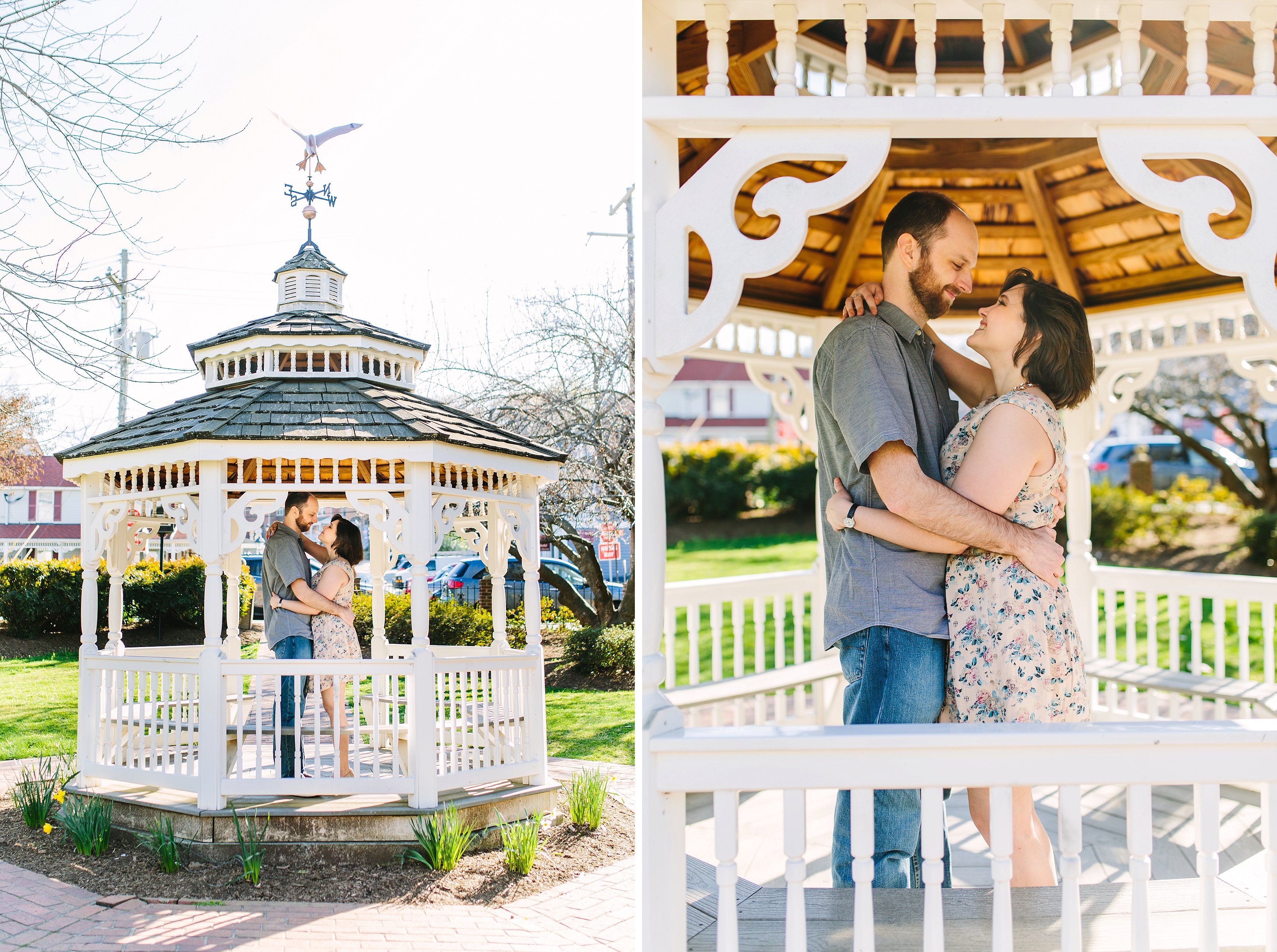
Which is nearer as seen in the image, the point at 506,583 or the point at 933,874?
the point at 933,874

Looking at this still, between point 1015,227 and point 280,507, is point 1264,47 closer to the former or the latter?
point 1015,227

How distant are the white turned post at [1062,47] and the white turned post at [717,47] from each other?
840 millimetres

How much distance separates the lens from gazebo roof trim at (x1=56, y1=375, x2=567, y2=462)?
169 inches

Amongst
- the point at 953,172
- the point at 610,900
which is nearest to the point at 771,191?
the point at 953,172

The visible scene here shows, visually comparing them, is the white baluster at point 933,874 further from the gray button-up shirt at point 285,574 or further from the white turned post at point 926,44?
the gray button-up shirt at point 285,574

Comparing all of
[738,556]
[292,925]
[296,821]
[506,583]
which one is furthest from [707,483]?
[292,925]

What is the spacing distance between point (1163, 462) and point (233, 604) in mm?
16274

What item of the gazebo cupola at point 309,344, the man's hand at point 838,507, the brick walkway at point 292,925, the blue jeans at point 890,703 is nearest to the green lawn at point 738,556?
the gazebo cupola at point 309,344

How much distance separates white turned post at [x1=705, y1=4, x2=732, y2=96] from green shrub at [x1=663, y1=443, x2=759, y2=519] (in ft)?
Result: 41.0

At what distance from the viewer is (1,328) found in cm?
392

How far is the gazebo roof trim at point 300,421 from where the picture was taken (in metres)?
4.29

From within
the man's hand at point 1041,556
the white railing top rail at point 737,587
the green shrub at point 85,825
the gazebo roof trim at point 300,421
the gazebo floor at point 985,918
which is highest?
the gazebo roof trim at point 300,421

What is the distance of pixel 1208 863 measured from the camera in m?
2.00

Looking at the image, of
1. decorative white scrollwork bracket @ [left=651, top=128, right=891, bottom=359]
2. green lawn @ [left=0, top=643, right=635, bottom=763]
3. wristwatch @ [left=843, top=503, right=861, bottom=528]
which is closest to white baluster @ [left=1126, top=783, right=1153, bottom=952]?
wristwatch @ [left=843, top=503, right=861, bottom=528]
